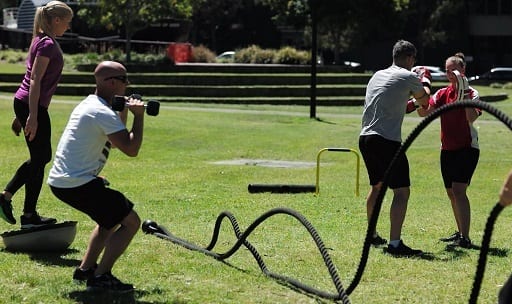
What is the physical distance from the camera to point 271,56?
133 ft

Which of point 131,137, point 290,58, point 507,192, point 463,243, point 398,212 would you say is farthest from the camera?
point 290,58

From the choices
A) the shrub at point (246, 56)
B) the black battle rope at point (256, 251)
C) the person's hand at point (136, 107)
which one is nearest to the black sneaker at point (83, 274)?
the person's hand at point (136, 107)

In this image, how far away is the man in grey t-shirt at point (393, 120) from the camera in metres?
8.20

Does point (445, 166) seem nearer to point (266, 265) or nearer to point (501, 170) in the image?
point (266, 265)

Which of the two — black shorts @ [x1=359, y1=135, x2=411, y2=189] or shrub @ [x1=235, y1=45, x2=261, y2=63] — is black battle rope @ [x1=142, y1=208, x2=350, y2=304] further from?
shrub @ [x1=235, y1=45, x2=261, y2=63]

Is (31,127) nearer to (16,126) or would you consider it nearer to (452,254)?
(16,126)

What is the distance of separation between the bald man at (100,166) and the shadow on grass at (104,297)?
0.06 meters

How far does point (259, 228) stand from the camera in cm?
933

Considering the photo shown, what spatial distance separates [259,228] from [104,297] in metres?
3.36

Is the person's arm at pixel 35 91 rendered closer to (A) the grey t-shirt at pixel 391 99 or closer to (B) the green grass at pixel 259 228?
(B) the green grass at pixel 259 228

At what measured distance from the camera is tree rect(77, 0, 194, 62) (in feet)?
131

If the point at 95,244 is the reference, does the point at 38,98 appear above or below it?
above

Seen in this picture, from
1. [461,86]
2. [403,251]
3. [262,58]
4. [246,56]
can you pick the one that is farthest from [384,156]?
[246,56]

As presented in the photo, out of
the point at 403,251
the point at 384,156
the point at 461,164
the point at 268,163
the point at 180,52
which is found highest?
the point at 384,156
